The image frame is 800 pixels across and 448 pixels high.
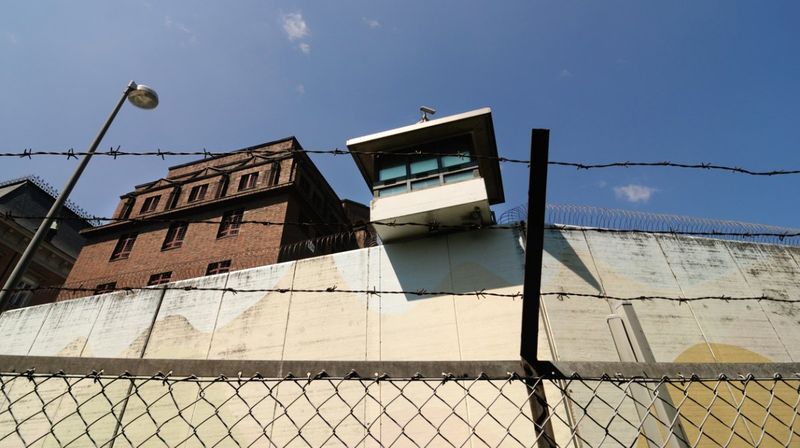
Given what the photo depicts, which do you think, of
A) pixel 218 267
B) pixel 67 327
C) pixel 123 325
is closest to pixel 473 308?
pixel 123 325

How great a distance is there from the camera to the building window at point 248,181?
2165cm

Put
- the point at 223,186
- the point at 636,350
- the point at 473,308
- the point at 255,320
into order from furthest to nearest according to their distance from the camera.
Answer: the point at 223,186 < the point at 255,320 < the point at 473,308 < the point at 636,350

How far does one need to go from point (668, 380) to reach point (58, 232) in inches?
1494

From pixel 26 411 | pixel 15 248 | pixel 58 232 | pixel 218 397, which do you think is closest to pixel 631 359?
pixel 218 397

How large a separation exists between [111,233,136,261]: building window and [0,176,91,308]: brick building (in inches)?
157

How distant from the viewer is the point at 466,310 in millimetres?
9359

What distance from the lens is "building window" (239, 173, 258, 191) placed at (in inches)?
852

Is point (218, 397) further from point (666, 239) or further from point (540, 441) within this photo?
point (666, 239)

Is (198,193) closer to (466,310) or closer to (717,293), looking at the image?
(466,310)

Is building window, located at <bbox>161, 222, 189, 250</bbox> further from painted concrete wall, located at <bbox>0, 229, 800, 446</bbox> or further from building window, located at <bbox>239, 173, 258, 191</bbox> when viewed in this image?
painted concrete wall, located at <bbox>0, 229, 800, 446</bbox>

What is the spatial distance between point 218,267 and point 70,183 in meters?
13.0

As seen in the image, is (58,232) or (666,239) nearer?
(666,239)

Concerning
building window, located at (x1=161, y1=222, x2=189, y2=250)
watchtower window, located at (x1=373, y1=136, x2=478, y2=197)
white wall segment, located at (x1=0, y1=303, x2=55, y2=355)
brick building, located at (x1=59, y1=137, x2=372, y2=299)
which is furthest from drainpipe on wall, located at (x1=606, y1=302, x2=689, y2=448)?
building window, located at (x1=161, y1=222, x2=189, y2=250)

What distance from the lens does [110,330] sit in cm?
1186
